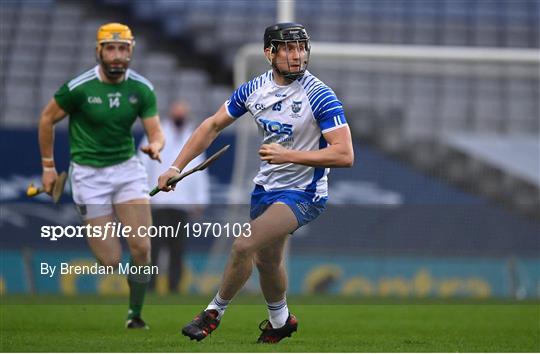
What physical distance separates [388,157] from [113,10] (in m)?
7.93

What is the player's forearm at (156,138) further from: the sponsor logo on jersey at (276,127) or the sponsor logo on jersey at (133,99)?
the sponsor logo on jersey at (276,127)

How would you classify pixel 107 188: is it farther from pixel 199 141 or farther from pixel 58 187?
pixel 199 141

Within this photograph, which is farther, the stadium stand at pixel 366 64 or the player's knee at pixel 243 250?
the stadium stand at pixel 366 64

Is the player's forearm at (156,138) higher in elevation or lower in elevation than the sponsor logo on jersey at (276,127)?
lower

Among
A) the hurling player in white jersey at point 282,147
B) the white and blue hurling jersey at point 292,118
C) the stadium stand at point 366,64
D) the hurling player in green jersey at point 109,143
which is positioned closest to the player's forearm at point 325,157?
the hurling player in white jersey at point 282,147

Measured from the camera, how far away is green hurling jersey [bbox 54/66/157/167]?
9.45 metres

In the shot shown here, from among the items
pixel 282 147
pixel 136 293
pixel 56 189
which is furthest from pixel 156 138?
pixel 282 147

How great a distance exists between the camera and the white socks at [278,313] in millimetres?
7875

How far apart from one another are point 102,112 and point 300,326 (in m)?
2.26

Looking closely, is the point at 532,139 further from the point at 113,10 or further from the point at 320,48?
the point at 113,10

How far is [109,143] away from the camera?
9.61m

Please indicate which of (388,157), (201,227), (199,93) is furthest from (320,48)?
(199,93)

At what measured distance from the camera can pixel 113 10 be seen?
74.3ft

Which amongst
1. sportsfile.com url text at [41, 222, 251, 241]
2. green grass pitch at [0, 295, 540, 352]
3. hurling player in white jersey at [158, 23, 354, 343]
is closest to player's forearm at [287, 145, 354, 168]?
hurling player in white jersey at [158, 23, 354, 343]
